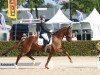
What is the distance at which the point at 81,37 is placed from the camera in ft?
129

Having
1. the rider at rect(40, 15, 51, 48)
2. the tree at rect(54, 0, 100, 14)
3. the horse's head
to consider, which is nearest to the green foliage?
the tree at rect(54, 0, 100, 14)

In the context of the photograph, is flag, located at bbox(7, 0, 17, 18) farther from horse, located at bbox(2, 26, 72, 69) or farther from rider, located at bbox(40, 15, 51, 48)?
rider, located at bbox(40, 15, 51, 48)

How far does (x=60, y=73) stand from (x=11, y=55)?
44.6 ft

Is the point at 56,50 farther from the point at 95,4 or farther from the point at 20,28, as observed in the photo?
the point at 95,4

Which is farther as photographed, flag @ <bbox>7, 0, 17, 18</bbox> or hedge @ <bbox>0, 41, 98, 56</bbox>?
flag @ <bbox>7, 0, 17, 18</bbox>

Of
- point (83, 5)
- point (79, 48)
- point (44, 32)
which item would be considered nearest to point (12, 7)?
point (79, 48)

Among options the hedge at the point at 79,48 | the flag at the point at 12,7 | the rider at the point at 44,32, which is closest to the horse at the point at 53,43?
the rider at the point at 44,32

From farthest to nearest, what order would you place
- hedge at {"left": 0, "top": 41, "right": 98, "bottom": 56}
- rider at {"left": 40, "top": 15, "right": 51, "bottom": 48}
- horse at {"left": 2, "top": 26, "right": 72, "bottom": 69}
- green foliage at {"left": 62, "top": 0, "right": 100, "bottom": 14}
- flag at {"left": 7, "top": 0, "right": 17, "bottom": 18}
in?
green foliage at {"left": 62, "top": 0, "right": 100, "bottom": 14} → flag at {"left": 7, "top": 0, "right": 17, "bottom": 18} → hedge at {"left": 0, "top": 41, "right": 98, "bottom": 56} → horse at {"left": 2, "top": 26, "right": 72, "bottom": 69} → rider at {"left": 40, "top": 15, "right": 51, "bottom": 48}

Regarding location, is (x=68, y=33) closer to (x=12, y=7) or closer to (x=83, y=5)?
(x=12, y=7)

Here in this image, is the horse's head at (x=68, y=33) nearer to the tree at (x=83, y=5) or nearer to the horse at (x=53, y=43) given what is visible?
the horse at (x=53, y=43)

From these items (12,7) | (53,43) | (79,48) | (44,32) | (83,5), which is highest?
(44,32)

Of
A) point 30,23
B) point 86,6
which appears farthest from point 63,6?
point 30,23

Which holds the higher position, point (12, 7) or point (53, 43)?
point (12, 7)

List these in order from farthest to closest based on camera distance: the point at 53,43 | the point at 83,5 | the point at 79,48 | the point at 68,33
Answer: the point at 83,5 < the point at 79,48 < the point at 68,33 < the point at 53,43
